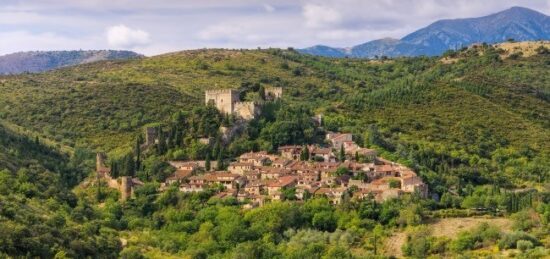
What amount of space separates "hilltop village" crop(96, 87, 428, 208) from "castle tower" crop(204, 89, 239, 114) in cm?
325

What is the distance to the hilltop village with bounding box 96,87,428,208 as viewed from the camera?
2375 inches

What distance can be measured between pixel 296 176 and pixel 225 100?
615 inches

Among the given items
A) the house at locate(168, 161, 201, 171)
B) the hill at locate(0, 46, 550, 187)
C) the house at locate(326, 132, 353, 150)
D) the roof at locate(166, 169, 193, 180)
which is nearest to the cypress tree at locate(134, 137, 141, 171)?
the house at locate(168, 161, 201, 171)

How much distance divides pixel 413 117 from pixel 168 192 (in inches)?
1683

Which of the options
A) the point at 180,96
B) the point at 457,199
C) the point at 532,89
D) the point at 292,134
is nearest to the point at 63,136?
the point at 180,96

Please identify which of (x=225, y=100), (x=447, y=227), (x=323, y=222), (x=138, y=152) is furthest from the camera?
(x=225, y=100)

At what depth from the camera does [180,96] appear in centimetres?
10712

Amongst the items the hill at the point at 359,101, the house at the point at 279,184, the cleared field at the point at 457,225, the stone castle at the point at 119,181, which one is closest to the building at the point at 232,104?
the hill at the point at 359,101

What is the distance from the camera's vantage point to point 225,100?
76.1m

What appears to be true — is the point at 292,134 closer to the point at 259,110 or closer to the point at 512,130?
the point at 259,110

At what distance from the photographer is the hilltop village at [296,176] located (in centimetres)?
6031

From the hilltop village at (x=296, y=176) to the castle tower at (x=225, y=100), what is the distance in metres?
3.25

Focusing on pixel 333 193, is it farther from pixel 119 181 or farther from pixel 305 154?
pixel 119 181

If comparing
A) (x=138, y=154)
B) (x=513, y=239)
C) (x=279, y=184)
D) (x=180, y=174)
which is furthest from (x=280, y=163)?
(x=513, y=239)
